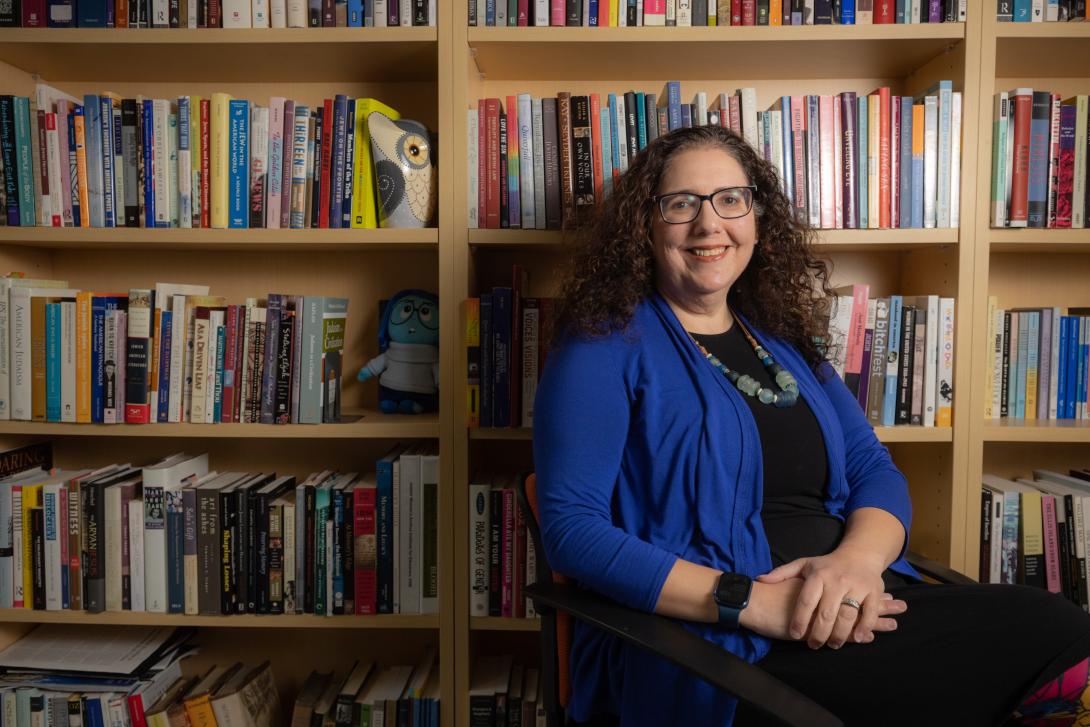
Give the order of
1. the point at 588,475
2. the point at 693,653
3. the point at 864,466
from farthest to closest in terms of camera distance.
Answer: the point at 864,466
the point at 588,475
the point at 693,653

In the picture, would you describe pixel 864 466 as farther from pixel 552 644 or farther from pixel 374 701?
pixel 374 701

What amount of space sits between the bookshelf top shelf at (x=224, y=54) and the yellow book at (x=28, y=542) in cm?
96

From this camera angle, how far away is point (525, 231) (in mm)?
1571

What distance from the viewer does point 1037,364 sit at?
1.65 metres

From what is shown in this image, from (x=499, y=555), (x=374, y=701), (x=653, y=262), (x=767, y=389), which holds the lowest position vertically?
(x=374, y=701)

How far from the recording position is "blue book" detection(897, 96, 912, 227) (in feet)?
5.10

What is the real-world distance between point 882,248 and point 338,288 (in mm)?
1326

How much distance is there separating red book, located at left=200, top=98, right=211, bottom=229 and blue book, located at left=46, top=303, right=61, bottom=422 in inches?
14.5

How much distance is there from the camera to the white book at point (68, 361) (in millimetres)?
1600

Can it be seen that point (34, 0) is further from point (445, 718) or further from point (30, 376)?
point (445, 718)

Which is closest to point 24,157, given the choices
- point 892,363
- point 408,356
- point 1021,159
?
point 408,356

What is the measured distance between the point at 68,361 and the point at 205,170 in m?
0.51

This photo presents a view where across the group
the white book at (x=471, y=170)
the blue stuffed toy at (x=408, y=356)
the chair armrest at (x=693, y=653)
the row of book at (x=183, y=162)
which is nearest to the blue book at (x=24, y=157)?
the row of book at (x=183, y=162)

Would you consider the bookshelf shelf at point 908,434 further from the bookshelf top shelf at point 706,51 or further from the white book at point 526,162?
the bookshelf top shelf at point 706,51
